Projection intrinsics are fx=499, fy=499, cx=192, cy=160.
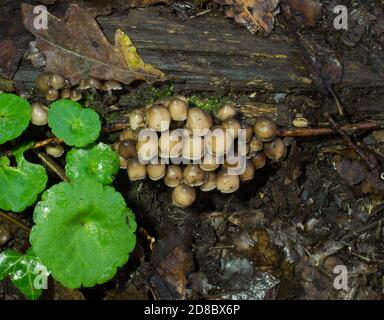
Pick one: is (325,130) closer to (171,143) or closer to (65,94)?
(171,143)

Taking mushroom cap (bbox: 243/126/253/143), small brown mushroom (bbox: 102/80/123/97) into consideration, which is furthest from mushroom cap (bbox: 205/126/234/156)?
small brown mushroom (bbox: 102/80/123/97)

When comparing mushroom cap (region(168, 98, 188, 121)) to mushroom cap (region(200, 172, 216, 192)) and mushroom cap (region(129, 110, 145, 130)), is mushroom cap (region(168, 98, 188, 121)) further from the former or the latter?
mushroom cap (region(200, 172, 216, 192))

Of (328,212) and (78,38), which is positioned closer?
(78,38)

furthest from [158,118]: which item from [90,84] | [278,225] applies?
[278,225]

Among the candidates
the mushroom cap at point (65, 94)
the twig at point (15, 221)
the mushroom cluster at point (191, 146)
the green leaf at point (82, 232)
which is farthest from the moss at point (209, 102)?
the twig at point (15, 221)

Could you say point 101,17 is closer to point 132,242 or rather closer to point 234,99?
point 234,99

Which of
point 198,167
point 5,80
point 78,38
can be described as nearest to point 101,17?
point 78,38

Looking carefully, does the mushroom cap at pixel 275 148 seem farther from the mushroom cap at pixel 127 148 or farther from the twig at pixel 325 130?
the mushroom cap at pixel 127 148
